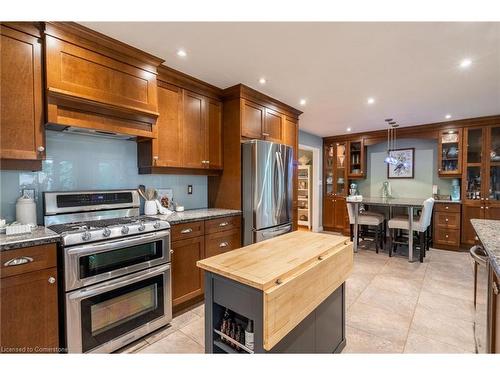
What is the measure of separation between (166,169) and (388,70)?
8.44 feet

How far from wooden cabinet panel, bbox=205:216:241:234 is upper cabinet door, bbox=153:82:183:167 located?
2.43 feet

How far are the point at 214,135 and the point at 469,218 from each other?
4.82m

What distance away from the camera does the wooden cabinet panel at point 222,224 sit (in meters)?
2.65

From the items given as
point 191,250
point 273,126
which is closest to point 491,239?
point 191,250

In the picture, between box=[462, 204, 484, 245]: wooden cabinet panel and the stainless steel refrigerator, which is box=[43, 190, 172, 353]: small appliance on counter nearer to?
the stainless steel refrigerator

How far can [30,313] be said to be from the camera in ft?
5.00

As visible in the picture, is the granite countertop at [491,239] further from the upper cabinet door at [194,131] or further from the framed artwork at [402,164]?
the framed artwork at [402,164]

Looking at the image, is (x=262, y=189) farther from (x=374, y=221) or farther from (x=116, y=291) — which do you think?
(x=374, y=221)

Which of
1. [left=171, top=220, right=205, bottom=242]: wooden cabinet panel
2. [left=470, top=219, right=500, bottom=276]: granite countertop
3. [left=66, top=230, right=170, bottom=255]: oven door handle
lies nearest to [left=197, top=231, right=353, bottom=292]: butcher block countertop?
[left=470, top=219, right=500, bottom=276]: granite countertop

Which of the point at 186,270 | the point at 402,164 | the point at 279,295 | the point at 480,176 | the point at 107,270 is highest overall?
the point at 402,164

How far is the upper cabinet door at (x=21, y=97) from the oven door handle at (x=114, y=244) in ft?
2.51

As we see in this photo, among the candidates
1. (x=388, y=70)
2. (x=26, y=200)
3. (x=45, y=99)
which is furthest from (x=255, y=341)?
(x=388, y=70)


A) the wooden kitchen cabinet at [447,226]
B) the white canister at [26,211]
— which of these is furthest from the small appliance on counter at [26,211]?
the wooden kitchen cabinet at [447,226]

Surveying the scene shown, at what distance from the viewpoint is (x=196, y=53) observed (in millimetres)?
2250
